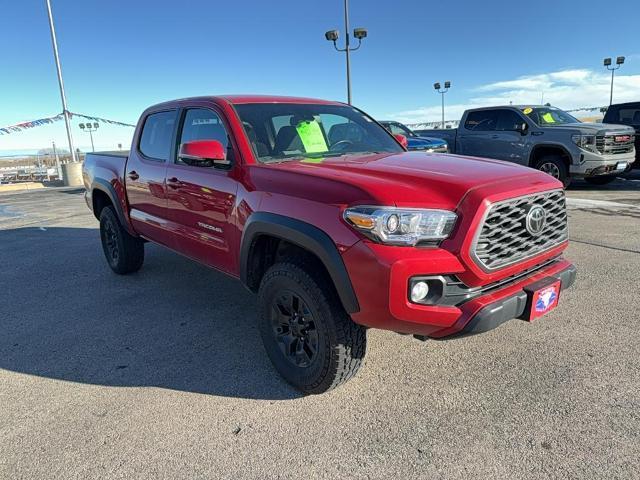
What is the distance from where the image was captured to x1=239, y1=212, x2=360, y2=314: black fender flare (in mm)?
2371

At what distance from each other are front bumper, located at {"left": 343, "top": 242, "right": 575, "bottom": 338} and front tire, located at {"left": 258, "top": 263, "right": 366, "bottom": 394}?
8.0 inches

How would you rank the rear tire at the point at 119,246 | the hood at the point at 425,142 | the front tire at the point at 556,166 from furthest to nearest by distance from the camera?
the hood at the point at 425,142 < the front tire at the point at 556,166 < the rear tire at the point at 119,246

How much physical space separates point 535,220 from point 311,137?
1.76 meters

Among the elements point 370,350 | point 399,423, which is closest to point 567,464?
point 399,423

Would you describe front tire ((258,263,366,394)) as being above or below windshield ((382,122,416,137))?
below

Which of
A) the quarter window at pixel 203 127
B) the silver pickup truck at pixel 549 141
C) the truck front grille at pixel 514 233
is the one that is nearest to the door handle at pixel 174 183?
the quarter window at pixel 203 127

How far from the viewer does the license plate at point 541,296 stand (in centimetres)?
249

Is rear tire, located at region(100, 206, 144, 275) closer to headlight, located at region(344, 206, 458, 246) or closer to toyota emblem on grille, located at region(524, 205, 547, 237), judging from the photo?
headlight, located at region(344, 206, 458, 246)

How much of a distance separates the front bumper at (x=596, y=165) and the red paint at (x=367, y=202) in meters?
7.59

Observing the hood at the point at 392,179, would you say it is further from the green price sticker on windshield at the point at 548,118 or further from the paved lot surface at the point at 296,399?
the green price sticker on windshield at the point at 548,118

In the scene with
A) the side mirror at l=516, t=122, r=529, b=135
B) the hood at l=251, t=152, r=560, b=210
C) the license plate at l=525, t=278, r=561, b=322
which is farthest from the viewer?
the side mirror at l=516, t=122, r=529, b=135

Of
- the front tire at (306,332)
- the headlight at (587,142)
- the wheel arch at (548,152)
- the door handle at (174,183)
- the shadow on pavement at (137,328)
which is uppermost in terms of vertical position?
the door handle at (174,183)

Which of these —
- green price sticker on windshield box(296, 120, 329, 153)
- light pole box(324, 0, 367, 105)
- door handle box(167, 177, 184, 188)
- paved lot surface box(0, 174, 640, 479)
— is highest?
light pole box(324, 0, 367, 105)

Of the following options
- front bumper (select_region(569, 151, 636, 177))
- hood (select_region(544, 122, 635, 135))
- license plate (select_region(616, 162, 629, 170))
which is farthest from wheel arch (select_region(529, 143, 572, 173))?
license plate (select_region(616, 162, 629, 170))
